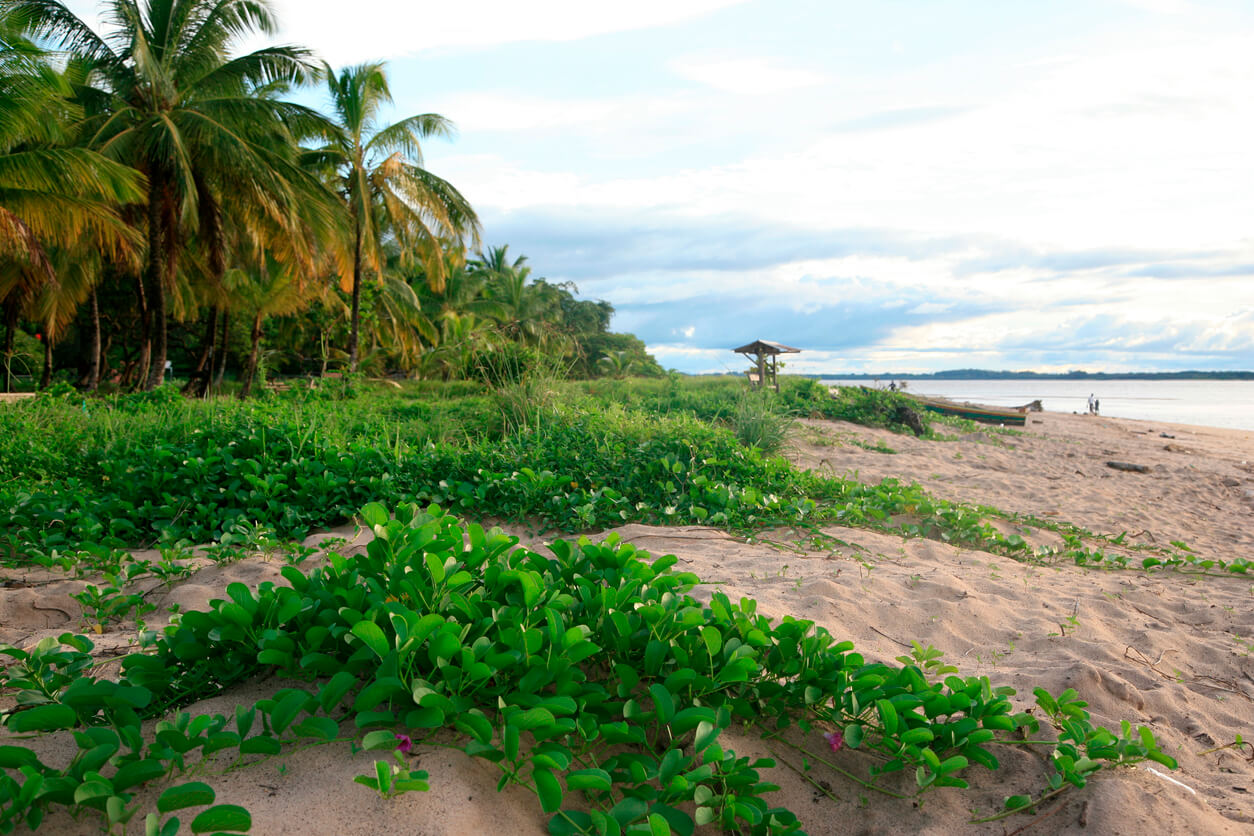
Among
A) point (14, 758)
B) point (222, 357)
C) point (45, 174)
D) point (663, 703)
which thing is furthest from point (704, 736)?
point (222, 357)

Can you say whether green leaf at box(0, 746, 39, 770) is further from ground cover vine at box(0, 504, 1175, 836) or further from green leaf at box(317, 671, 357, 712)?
green leaf at box(317, 671, 357, 712)

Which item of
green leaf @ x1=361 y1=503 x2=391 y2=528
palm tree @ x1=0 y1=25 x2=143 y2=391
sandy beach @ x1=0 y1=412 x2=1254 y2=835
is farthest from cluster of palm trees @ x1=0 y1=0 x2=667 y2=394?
green leaf @ x1=361 y1=503 x2=391 y2=528

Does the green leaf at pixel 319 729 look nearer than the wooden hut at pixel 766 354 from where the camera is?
Yes

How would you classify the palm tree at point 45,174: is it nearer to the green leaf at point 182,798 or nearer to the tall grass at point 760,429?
the tall grass at point 760,429

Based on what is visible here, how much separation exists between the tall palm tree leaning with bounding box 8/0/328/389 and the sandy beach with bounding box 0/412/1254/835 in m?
10.2

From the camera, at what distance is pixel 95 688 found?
142cm

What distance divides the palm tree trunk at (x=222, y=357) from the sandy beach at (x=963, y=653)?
704 inches

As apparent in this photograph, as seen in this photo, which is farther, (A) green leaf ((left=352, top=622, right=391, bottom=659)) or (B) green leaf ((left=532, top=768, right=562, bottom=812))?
(A) green leaf ((left=352, top=622, right=391, bottom=659))

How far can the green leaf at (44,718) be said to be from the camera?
4.37 ft

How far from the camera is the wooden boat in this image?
15820 millimetres

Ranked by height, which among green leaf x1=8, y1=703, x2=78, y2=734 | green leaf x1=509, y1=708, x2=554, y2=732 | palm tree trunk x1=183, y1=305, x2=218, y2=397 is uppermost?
palm tree trunk x1=183, y1=305, x2=218, y2=397

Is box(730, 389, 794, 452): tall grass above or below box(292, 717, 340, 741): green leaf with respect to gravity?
above

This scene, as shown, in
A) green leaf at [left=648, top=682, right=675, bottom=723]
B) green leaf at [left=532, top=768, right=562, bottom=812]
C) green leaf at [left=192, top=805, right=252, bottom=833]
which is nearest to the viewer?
green leaf at [left=192, top=805, right=252, bottom=833]

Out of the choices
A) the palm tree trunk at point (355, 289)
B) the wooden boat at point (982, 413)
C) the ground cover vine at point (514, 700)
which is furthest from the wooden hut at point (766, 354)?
the ground cover vine at point (514, 700)
